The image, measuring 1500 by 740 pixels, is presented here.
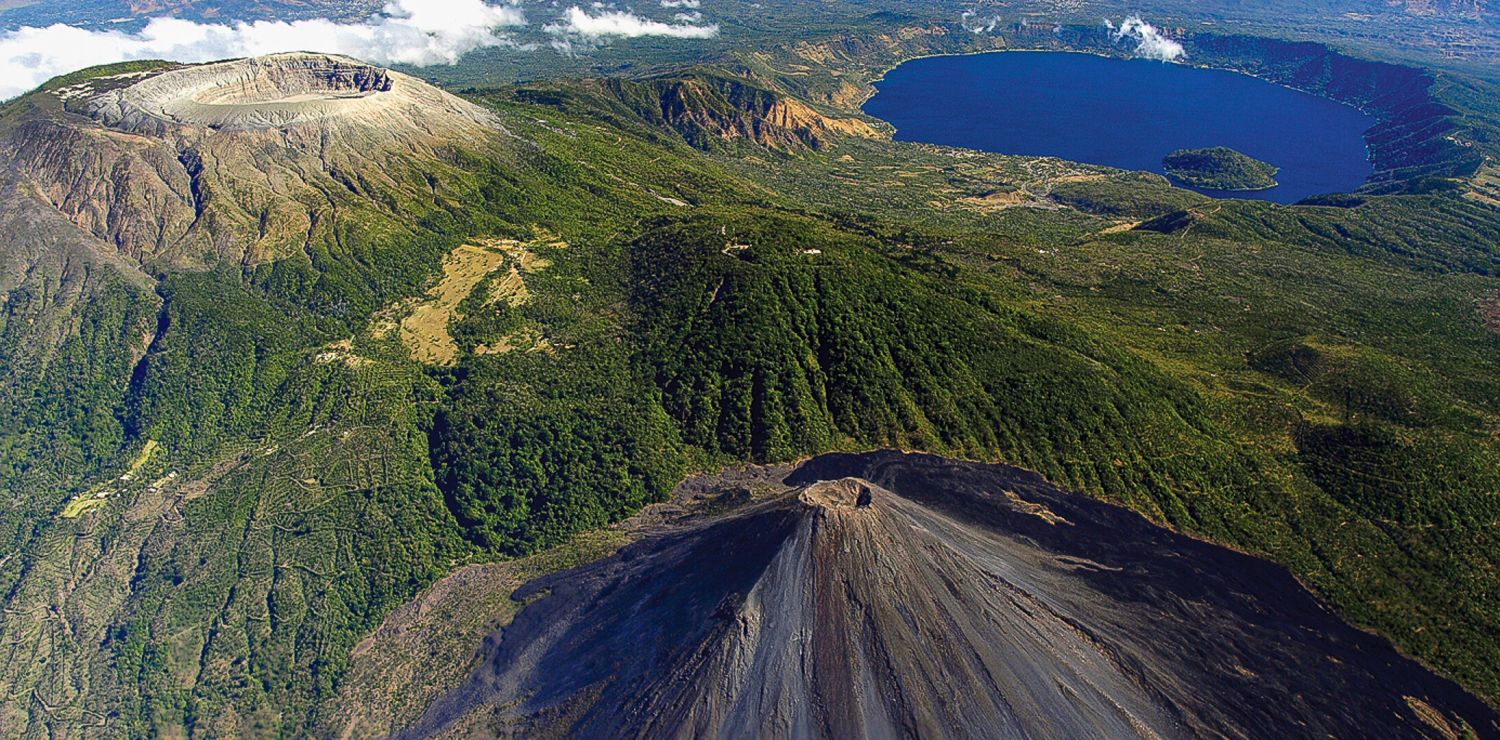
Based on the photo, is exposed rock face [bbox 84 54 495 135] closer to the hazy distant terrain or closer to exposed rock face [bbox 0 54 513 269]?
exposed rock face [bbox 0 54 513 269]

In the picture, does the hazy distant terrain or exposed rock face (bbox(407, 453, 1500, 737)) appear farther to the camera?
the hazy distant terrain

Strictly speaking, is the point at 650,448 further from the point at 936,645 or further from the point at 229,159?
the point at 229,159

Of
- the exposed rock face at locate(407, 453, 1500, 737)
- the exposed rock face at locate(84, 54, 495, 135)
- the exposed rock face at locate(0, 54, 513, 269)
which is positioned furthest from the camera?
the exposed rock face at locate(84, 54, 495, 135)

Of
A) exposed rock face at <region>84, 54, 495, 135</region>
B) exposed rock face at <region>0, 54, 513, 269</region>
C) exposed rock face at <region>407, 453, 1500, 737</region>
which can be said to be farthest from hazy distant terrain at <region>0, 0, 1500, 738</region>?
exposed rock face at <region>84, 54, 495, 135</region>

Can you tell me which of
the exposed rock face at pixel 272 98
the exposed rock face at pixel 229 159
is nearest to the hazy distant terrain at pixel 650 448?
the exposed rock face at pixel 229 159

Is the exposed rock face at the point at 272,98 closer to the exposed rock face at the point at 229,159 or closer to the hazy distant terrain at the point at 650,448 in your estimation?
the exposed rock face at the point at 229,159

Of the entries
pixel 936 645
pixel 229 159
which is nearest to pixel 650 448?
pixel 936 645
